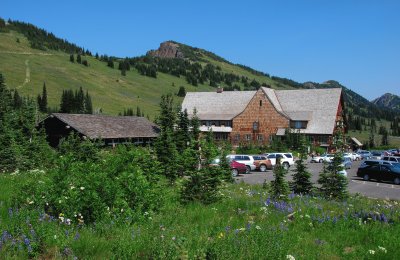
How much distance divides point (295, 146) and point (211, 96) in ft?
95.2

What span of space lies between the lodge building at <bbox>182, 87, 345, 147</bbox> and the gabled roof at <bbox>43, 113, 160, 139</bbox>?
73.0ft

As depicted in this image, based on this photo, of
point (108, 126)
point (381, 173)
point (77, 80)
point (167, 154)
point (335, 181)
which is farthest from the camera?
point (77, 80)

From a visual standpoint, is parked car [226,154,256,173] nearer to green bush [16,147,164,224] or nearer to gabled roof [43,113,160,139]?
gabled roof [43,113,160,139]

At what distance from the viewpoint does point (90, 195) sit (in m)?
8.46

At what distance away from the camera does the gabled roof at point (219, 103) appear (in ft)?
281

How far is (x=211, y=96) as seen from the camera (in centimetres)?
9131

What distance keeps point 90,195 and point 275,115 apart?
71416 millimetres

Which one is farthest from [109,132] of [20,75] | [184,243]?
[20,75]

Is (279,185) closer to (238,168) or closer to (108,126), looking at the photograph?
(238,168)

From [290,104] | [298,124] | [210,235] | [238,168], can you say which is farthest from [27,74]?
[210,235]

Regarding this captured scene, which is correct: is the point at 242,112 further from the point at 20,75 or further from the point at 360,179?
the point at 20,75

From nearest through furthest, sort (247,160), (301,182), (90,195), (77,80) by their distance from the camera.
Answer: (90,195)
(301,182)
(247,160)
(77,80)

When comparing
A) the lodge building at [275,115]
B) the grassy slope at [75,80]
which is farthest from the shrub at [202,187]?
the grassy slope at [75,80]

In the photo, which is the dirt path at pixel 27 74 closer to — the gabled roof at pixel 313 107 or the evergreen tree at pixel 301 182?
the gabled roof at pixel 313 107
